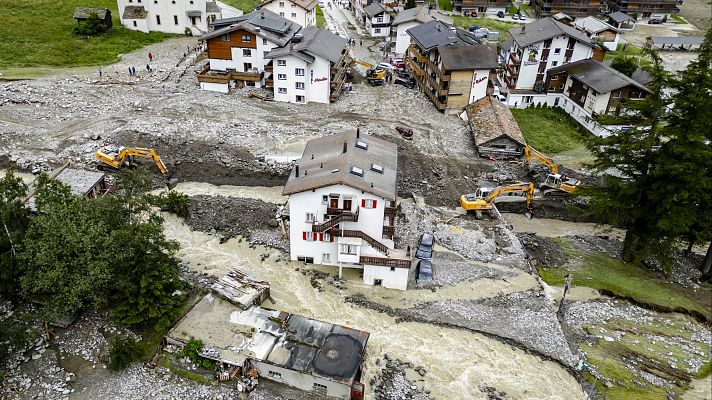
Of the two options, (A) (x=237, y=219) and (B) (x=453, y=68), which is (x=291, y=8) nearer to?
(B) (x=453, y=68)

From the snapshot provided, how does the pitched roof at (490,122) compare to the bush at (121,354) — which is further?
the pitched roof at (490,122)


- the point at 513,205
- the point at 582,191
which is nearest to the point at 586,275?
the point at 582,191

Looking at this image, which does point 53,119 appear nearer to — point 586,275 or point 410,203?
point 410,203

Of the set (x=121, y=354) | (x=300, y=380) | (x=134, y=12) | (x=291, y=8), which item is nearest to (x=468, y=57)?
(x=291, y=8)

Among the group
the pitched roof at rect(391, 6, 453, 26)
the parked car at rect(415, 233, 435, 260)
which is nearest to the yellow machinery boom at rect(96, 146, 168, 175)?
the parked car at rect(415, 233, 435, 260)

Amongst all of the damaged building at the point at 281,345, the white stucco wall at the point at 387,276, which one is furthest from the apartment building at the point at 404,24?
the damaged building at the point at 281,345

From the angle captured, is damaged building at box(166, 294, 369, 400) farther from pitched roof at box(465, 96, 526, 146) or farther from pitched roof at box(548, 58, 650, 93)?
pitched roof at box(548, 58, 650, 93)

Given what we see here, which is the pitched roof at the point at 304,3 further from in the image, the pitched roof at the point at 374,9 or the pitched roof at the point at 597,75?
the pitched roof at the point at 597,75
